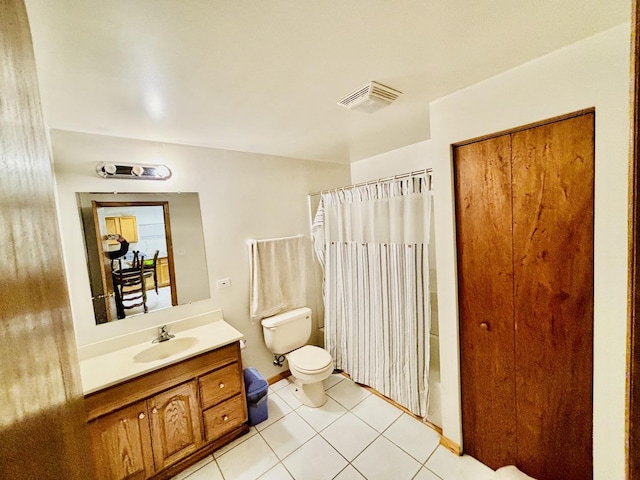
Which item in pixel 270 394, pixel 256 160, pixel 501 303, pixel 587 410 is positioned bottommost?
pixel 270 394

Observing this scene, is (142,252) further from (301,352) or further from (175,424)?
(301,352)

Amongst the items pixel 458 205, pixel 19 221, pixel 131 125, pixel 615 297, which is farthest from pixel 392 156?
pixel 19 221

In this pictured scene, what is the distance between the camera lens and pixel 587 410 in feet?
3.86

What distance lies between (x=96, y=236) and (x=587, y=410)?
2.97 metres

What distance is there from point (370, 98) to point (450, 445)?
90.5 inches

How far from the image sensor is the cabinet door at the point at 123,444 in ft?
4.46

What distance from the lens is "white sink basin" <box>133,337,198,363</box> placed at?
174 cm

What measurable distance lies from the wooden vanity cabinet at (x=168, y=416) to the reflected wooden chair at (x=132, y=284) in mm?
577

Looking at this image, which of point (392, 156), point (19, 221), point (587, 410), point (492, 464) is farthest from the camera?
point (392, 156)

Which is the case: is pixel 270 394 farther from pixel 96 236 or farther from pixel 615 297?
pixel 615 297

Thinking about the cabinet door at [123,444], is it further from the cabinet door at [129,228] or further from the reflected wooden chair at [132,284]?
the cabinet door at [129,228]

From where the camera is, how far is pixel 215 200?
2.17 m

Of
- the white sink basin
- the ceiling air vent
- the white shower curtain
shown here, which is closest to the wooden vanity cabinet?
the white sink basin

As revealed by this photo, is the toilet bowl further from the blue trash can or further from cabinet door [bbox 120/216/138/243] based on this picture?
cabinet door [bbox 120/216/138/243]
